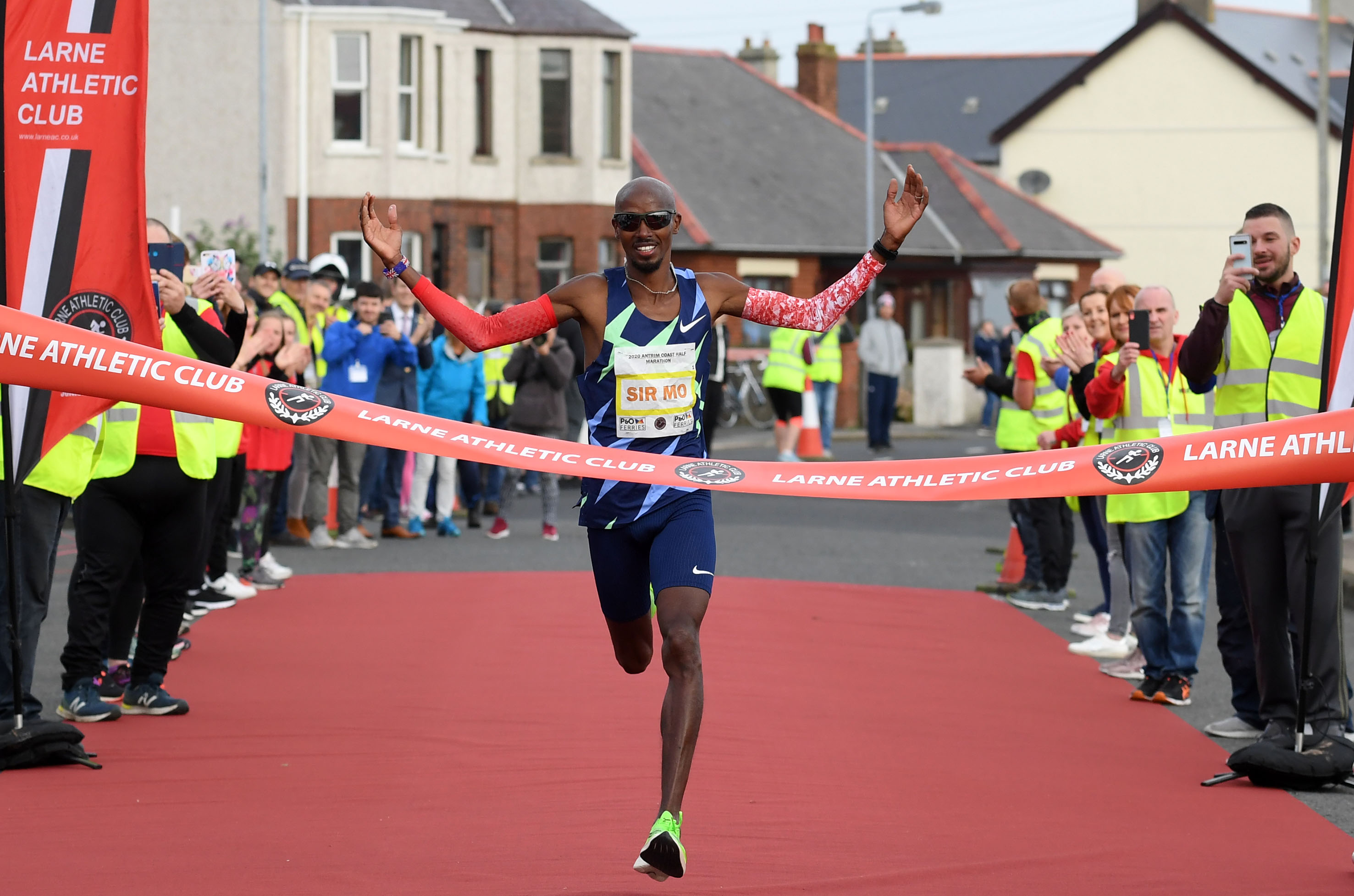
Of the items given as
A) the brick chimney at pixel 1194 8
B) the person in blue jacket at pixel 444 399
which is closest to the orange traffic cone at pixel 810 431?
the person in blue jacket at pixel 444 399

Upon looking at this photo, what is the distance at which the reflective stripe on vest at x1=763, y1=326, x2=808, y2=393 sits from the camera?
78.2ft

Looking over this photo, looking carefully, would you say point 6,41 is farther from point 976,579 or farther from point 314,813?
point 976,579

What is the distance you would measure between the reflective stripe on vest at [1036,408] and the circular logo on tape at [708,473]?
5855mm

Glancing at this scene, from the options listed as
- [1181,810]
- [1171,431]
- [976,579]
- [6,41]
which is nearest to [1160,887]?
[1181,810]

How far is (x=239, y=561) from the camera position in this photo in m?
15.0

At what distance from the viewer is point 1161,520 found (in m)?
9.37

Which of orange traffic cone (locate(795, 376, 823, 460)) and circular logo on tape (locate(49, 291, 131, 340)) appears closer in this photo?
circular logo on tape (locate(49, 291, 131, 340))

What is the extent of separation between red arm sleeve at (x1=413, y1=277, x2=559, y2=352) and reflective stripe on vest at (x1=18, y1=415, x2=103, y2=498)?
2.04 meters

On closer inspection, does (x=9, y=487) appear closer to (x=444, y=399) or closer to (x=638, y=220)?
(x=638, y=220)

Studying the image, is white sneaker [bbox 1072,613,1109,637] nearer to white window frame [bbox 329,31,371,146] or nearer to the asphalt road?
the asphalt road

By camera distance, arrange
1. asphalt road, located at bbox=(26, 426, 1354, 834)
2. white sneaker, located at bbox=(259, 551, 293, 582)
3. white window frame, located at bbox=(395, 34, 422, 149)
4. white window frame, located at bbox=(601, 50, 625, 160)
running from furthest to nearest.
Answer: white window frame, located at bbox=(601, 50, 625, 160), white window frame, located at bbox=(395, 34, 422, 149), white sneaker, located at bbox=(259, 551, 293, 582), asphalt road, located at bbox=(26, 426, 1354, 834)

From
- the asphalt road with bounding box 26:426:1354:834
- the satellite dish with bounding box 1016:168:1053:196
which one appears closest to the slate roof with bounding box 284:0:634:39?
the satellite dish with bounding box 1016:168:1053:196

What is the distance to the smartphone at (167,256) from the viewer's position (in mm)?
8195

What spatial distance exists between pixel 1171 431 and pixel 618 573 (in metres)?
4.16
